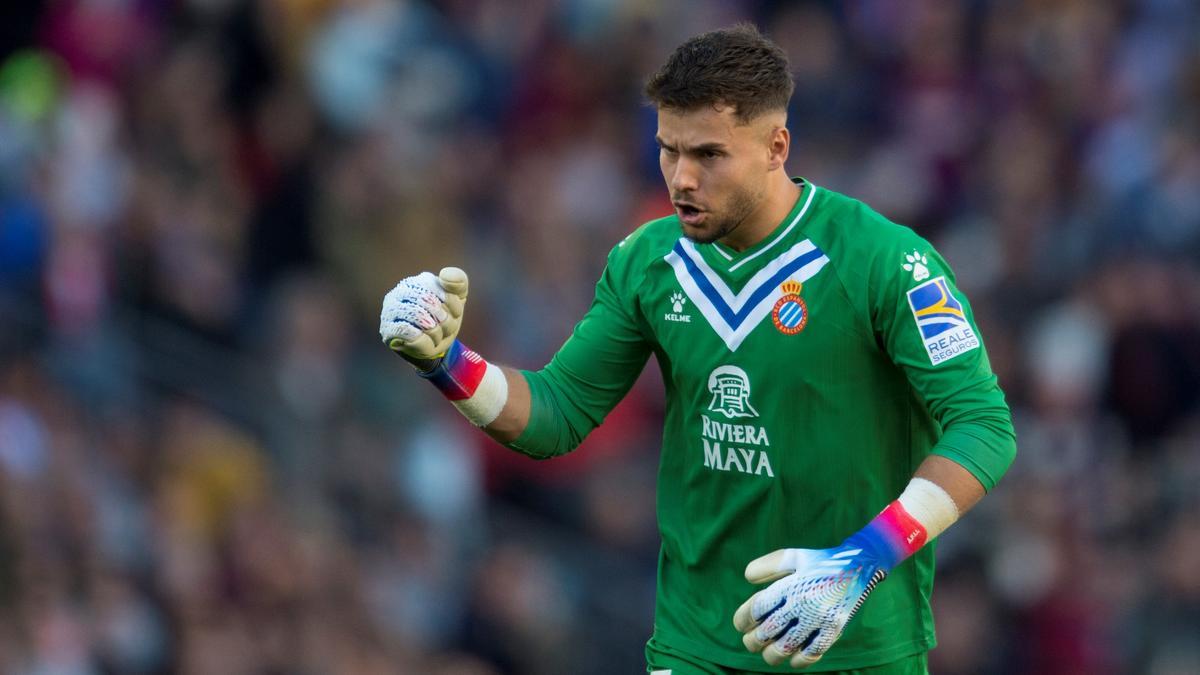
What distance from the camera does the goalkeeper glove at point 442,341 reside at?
5145 millimetres

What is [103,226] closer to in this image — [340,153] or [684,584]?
[340,153]

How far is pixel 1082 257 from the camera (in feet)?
38.1

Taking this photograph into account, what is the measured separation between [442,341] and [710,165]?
0.90 m

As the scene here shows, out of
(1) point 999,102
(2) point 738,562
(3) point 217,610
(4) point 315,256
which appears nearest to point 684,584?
(2) point 738,562

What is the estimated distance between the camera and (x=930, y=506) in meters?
4.81

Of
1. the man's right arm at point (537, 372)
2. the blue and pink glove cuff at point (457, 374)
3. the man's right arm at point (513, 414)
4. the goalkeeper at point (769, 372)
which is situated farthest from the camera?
the man's right arm at point (513, 414)

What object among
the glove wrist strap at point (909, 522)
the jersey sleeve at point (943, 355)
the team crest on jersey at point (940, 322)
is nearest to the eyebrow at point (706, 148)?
the jersey sleeve at point (943, 355)

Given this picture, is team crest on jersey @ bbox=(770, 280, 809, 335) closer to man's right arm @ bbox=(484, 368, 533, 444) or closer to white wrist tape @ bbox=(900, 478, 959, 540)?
white wrist tape @ bbox=(900, 478, 959, 540)

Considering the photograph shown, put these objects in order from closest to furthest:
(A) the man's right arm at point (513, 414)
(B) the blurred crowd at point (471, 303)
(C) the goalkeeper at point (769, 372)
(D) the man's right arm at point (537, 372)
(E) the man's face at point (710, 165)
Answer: (C) the goalkeeper at point (769, 372), (E) the man's face at point (710, 165), (D) the man's right arm at point (537, 372), (A) the man's right arm at point (513, 414), (B) the blurred crowd at point (471, 303)

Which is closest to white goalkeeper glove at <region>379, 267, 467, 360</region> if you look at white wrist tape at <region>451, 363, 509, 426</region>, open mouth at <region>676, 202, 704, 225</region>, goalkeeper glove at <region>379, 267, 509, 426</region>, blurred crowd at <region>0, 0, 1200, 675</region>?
goalkeeper glove at <region>379, 267, 509, 426</region>

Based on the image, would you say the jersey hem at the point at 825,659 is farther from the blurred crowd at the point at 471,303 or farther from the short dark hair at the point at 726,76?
the blurred crowd at the point at 471,303

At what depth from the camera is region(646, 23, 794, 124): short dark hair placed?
5.09m

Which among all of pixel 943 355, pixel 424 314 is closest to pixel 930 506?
pixel 943 355

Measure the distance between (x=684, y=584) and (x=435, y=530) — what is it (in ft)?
17.9
